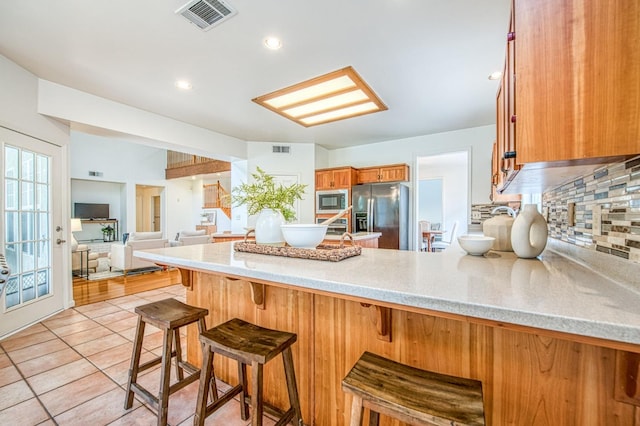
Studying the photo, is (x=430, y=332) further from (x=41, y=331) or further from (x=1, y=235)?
(x=1, y=235)

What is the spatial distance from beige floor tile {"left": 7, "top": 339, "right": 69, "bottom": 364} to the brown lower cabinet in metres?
1.95

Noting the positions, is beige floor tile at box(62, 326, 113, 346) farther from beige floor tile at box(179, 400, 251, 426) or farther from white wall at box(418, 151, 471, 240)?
white wall at box(418, 151, 471, 240)

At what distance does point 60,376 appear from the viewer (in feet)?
6.45

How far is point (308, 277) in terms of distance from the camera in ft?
3.18

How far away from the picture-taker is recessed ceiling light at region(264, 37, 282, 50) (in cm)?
229

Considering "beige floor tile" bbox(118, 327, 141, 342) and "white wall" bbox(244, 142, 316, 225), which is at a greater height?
"white wall" bbox(244, 142, 316, 225)

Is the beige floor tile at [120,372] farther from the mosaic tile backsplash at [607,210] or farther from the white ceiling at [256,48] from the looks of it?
the mosaic tile backsplash at [607,210]

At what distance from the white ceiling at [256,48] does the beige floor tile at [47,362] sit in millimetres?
2646

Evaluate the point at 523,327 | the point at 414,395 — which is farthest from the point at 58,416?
the point at 523,327

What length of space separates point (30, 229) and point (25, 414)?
2222 mm

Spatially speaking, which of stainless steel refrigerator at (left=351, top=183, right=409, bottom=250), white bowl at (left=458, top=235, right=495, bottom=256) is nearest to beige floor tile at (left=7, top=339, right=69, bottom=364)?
white bowl at (left=458, top=235, right=495, bottom=256)

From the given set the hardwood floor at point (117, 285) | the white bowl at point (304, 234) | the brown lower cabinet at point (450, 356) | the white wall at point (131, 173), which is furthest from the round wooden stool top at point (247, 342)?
the white wall at point (131, 173)

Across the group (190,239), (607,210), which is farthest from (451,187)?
(607,210)

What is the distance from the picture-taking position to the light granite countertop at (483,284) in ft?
1.98
